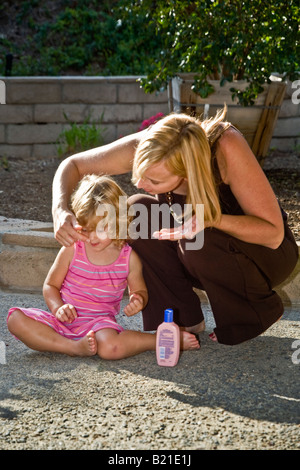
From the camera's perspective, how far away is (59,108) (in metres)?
5.45

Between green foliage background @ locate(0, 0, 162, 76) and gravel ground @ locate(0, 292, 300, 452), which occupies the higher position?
green foliage background @ locate(0, 0, 162, 76)

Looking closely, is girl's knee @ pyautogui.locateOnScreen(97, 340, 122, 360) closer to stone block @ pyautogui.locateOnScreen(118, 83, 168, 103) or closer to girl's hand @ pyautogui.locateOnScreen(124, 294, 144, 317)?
girl's hand @ pyautogui.locateOnScreen(124, 294, 144, 317)

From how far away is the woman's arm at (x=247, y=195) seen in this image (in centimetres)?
253

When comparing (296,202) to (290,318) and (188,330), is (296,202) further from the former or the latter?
(188,330)

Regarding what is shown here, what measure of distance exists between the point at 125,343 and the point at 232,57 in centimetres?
279

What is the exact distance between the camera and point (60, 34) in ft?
23.4

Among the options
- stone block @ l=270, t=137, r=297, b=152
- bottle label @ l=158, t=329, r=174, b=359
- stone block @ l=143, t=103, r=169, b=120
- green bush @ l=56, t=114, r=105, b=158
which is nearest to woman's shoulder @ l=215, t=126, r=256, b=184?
bottle label @ l=158, t=329, r=174, b=359

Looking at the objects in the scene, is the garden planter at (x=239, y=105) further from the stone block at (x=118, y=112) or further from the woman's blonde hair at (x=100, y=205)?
the woman's blonde hair at (x=100, y=205)

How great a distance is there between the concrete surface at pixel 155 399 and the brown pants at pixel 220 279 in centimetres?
12

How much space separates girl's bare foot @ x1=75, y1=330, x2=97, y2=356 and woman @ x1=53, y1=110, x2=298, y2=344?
349 mm

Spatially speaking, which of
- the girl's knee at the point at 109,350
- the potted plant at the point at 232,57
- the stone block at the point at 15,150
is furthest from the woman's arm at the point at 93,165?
the stone block at the point at 15,150

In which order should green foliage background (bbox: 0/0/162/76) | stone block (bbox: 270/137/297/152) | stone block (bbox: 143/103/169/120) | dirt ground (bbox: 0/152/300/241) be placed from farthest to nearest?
green foliage background (bbox: 0/0/162/76) → stone block (bbox: 270/137/297/152) → stone block (bbox: 143/103/169/120) → dirt ground (bbox: 0/152/300/241)

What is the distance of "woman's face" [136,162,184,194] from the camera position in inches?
95.1

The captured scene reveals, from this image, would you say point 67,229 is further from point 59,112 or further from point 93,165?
point 59,112
